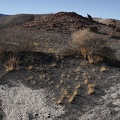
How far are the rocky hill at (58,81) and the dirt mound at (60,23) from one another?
23.6ft

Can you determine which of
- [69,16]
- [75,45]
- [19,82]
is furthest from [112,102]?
[69,16]

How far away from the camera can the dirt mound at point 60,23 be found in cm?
3353

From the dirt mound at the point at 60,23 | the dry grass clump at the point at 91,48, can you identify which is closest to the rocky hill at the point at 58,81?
the dry grass clump at the point at 91,48

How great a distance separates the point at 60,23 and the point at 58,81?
58.5 feet

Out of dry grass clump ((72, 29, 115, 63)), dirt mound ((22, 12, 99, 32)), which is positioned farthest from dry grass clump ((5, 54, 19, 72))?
dirt mound ((22, 12, 99, 32))

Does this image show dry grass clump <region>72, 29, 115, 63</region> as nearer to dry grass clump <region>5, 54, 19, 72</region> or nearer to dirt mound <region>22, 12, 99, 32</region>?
dry grass clump <region>5, 54, 19, 72</region>

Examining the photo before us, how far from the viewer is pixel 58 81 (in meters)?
18.0

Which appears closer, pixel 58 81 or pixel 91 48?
pixel 58 81

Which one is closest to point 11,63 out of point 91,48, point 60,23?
point 91,48

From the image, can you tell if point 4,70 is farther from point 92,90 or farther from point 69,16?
point 69,16

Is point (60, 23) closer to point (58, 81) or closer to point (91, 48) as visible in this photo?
point (91, 48)

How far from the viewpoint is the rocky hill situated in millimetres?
14765

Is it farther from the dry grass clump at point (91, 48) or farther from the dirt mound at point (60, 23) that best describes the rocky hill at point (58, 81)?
the dirt mound at point (60, 23)

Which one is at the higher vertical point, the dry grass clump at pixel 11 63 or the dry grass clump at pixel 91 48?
the dry grass clump at pixel 91 48
